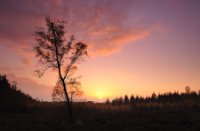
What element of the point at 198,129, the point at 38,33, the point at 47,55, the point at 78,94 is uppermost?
the point at 38,33

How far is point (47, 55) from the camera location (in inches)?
1487

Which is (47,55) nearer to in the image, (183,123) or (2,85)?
(183,123)

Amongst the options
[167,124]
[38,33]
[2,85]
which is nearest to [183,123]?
[167,124]

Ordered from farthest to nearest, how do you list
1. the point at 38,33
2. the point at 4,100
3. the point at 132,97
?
1. the point at 132,97
2. the point at 4,100
3. the point at 38,33

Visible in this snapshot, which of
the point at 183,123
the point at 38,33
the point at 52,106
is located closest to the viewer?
the point at 183,123

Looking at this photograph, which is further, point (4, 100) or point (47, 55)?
point (4, 100)

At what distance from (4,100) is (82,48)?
22.4 meters

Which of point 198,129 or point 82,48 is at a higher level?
point 82,48

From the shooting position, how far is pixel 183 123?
26.6 m

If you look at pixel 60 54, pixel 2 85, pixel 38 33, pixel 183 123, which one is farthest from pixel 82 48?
pixel 2 85

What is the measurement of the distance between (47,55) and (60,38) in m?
2.86

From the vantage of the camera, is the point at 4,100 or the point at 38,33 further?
the point at 4,100

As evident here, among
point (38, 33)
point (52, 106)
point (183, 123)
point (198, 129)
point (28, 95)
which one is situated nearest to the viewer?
point (198, 129)

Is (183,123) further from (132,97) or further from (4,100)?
(132,97)
